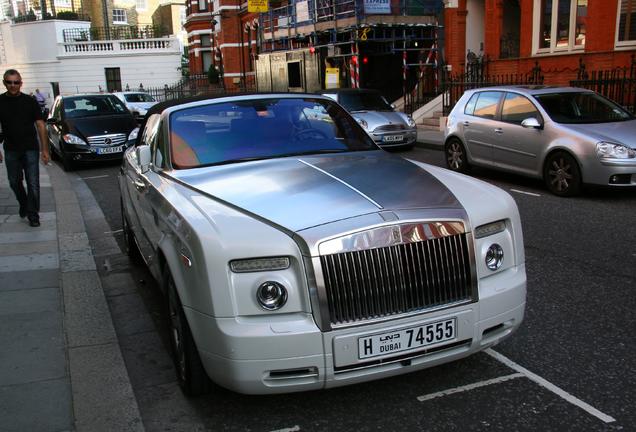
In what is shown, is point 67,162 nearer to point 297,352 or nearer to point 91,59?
point 297,352

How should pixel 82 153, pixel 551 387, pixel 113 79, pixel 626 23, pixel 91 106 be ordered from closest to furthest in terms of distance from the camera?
pixel 551 387 < pixel 82 153 < pixel 91 106 < pixel 626 23 < pixel 113 79

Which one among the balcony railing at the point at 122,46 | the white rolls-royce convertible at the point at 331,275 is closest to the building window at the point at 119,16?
the balcony railing at the point at 122,46

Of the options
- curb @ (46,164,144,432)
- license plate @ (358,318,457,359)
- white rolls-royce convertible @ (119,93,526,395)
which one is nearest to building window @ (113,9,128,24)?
curb @ (46,164,144,432)

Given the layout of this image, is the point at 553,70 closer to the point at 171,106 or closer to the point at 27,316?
the point at 171,106

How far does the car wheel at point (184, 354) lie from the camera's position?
3.31 m

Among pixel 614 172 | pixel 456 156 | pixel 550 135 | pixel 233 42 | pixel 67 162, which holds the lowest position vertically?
pixel 67 162

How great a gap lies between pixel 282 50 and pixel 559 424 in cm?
2974

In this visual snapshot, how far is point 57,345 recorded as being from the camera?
14.0 feet

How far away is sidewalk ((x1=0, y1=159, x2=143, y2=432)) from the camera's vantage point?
338cm

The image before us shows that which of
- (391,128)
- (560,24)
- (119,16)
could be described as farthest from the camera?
(119,16)

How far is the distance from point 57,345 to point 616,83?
1499cm

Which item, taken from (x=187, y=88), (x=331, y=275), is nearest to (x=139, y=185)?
(x=331, y=275)

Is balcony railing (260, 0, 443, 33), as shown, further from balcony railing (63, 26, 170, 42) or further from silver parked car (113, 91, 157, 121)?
balcony railing (63, 26, 170, 42)

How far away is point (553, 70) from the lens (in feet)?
58.7
